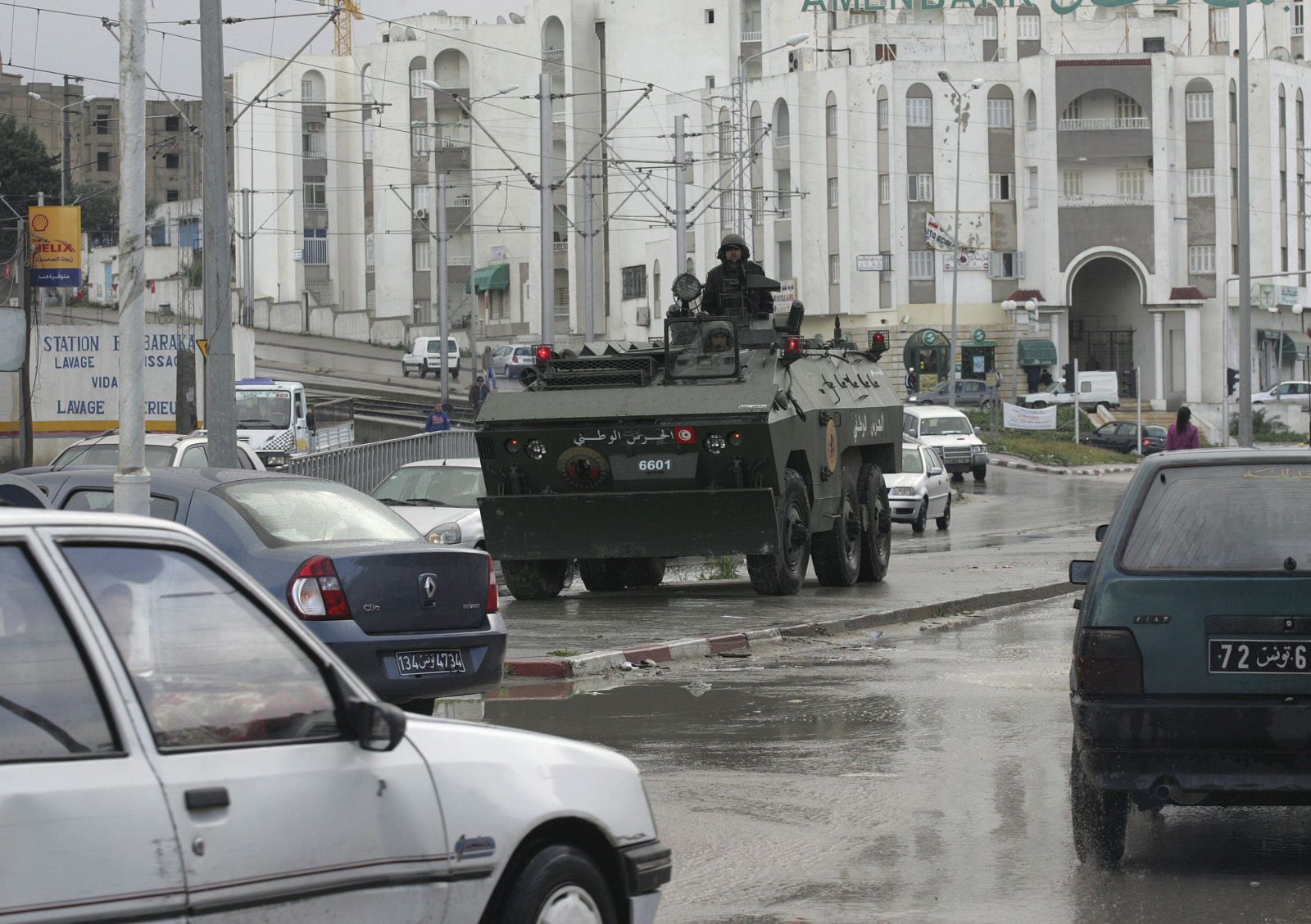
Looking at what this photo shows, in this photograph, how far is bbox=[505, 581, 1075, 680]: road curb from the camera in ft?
43.8

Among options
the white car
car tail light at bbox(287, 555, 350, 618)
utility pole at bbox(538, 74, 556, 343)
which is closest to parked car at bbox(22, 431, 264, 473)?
the white car

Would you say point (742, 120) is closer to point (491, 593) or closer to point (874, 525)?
point (874, 525)

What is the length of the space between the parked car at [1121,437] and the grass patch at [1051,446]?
51 centimetres

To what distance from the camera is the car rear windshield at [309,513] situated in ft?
34.3

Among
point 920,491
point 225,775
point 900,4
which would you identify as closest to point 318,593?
point 225,775

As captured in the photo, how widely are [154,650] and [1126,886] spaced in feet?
13.5

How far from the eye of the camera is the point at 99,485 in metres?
11.4

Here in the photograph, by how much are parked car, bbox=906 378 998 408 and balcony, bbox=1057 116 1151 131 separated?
36.5 feet

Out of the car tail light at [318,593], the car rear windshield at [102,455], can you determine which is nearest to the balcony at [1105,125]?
the car rear windshield at [102,455]

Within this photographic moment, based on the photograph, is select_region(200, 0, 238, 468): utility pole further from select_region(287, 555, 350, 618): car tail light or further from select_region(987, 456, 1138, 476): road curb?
select_region(987, 456, 1138, 476): road curb

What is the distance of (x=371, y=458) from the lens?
94.5 feet

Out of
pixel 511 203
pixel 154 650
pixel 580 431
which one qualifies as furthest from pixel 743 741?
pixel 511 203

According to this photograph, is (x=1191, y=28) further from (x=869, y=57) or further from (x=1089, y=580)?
(x=1089, y=580)

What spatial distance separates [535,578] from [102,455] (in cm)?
488
